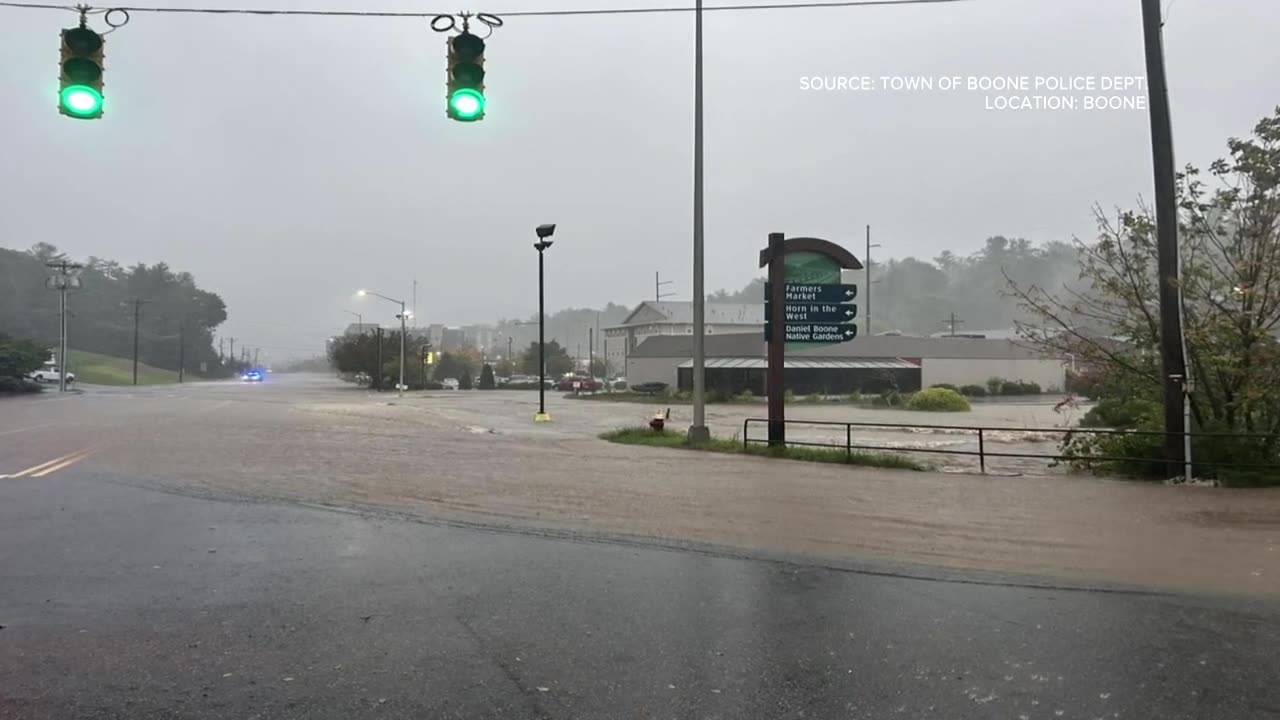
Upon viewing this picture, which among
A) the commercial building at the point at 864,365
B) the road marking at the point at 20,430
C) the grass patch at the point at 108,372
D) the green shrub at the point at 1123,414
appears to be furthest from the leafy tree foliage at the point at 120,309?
the green shrub at the point at 1123,414

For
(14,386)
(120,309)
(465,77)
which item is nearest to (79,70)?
(465,77)

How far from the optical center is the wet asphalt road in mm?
3939

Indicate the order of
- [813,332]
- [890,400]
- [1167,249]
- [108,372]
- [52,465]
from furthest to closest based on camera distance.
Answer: [108,372], [890,400], [813,332], [52,465], [1167,249]

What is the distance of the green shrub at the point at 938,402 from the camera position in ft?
131

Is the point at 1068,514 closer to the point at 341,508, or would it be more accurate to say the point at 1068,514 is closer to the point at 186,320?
the point at 341,508

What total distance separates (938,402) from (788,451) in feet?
89.5

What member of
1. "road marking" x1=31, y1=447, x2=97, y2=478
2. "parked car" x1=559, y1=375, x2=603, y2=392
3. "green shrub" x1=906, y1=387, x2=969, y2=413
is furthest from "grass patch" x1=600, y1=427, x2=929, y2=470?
"parked car" x1=559, y1=375, x2=603, y2=392

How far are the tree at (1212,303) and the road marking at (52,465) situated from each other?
56.1 ft

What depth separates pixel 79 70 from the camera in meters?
7.80

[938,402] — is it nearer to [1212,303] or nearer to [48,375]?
[1212,303]

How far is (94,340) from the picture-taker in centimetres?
12100

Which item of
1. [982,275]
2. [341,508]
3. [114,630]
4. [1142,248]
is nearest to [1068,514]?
[1142,248]

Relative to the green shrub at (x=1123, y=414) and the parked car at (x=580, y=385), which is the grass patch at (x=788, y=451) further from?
the parked car at (x=580, y=385)

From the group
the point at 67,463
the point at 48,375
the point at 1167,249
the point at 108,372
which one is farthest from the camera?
the point at 108,372
